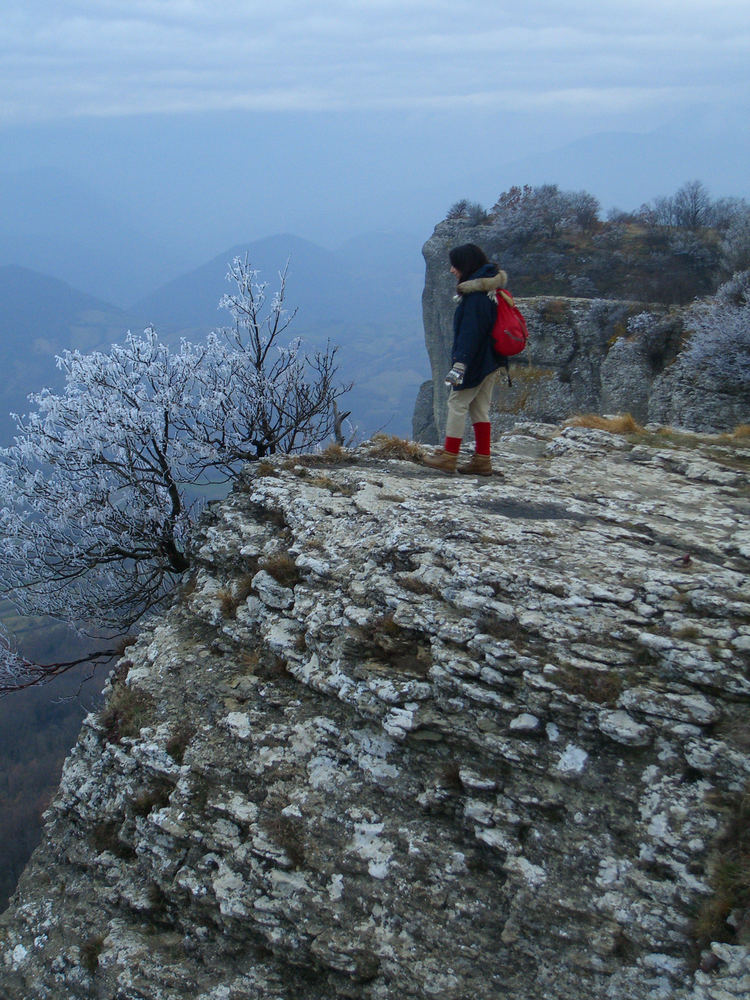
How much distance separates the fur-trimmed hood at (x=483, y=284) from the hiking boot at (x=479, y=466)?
2.55m

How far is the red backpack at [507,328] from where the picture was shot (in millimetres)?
8875

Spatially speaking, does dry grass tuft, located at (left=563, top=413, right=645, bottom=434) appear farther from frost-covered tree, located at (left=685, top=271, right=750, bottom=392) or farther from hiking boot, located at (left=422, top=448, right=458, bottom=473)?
frost-covered tree, located at (left=685, top=271, right=750, bottom=392)

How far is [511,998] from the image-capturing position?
479 centimetres

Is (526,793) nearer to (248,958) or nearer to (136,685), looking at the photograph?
(248,958)

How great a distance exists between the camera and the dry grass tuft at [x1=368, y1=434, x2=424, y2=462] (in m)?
11.1

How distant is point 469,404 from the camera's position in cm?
966

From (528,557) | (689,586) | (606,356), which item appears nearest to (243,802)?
(528,557)

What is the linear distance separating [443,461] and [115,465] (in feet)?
20.1

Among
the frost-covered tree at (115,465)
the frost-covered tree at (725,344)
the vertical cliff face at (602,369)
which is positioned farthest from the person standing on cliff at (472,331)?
the vertical cliff face at (602,369)

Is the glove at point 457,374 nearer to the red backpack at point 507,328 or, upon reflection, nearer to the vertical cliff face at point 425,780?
the red backpack at point 507,328

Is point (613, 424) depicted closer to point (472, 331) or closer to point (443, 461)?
point (443, 461)

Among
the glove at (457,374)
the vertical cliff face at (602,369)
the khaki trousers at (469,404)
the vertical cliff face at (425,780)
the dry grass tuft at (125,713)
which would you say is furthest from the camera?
the vertical cliff face at (602,369)

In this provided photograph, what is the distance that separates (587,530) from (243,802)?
490cm

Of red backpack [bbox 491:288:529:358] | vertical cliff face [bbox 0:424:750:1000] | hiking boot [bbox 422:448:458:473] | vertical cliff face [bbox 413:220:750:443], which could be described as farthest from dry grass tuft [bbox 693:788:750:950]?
vertical cliff face [bbox 413:220:750:443]
